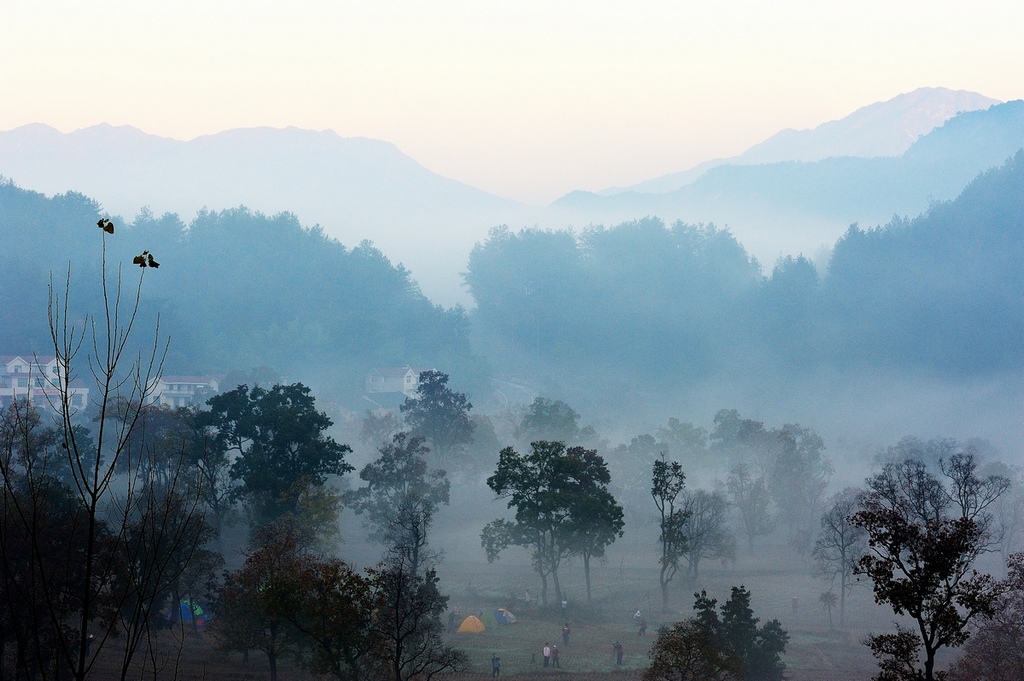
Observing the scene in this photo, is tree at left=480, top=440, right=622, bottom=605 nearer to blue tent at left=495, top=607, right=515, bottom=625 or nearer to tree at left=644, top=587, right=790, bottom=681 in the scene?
blue tent at left=495, top=607, right=515, bottom=625

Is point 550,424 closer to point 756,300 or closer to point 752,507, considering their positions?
point 752,507

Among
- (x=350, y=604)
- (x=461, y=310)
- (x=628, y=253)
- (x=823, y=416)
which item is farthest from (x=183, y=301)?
(x=350, y=604)

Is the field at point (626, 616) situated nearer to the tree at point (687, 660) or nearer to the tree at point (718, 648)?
the tree at point (718, 648)

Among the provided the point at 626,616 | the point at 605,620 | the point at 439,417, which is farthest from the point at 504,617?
the point at 439,417

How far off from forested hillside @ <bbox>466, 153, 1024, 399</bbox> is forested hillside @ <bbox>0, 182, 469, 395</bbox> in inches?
666

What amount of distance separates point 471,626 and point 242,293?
373ft

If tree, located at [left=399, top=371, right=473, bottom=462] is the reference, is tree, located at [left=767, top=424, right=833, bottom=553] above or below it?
below

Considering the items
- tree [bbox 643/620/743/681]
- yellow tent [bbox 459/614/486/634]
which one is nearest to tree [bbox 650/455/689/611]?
yellow tent [bbox 459/614/486/634]

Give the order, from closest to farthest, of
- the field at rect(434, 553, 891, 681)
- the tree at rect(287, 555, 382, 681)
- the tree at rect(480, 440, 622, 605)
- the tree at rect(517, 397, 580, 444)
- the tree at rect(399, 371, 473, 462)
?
the tree at rect(287, 555, 382, 681)
the field at rect(434, 553, 891, 681)
the tree at rect(480, 440, 622, 605)
the tree at rect(399, 371, 473, 462)
the tree at rect(517, 397, 580, 444)

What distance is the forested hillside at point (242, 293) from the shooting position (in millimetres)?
119062

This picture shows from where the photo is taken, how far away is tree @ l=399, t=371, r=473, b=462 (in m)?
68.4

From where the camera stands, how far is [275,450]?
4772cm

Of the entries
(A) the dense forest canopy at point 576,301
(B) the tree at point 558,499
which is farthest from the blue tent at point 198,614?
(A) the dense forest canopy at point 576,301

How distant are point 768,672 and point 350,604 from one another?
52.4 ft
